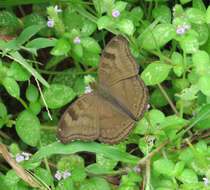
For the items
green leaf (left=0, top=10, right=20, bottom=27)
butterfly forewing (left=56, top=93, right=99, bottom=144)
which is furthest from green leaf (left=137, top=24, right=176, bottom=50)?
green leaf (left=0, top=10, right=20, bottom=27)

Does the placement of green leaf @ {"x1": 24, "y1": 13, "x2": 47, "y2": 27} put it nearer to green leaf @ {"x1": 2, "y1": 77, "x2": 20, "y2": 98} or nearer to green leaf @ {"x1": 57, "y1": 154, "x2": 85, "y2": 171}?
green leaf @ {"x1": 2, "y1": 77, "x2": 20, "y2": 98}

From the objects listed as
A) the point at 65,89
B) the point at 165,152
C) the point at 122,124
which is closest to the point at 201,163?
the point at 165,152

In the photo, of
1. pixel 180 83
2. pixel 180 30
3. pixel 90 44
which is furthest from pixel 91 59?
pixel 180 30

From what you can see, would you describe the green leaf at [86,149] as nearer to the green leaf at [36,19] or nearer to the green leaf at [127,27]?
the green leaf at [127,27]

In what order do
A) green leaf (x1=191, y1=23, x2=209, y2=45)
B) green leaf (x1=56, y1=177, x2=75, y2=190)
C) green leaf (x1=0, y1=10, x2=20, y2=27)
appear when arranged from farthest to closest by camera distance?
green leaf (x1=0, y1=10, x2=20, y2=27), green leaf (x1=191, y1=23, x2=209, y2=45), green leaf (x1=56, y1=177, x2=75, y2=190)

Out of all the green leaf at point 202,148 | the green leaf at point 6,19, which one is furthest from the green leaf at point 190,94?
the green leaf at point 6,19

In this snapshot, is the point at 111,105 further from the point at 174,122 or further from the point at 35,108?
the point at 35,108
